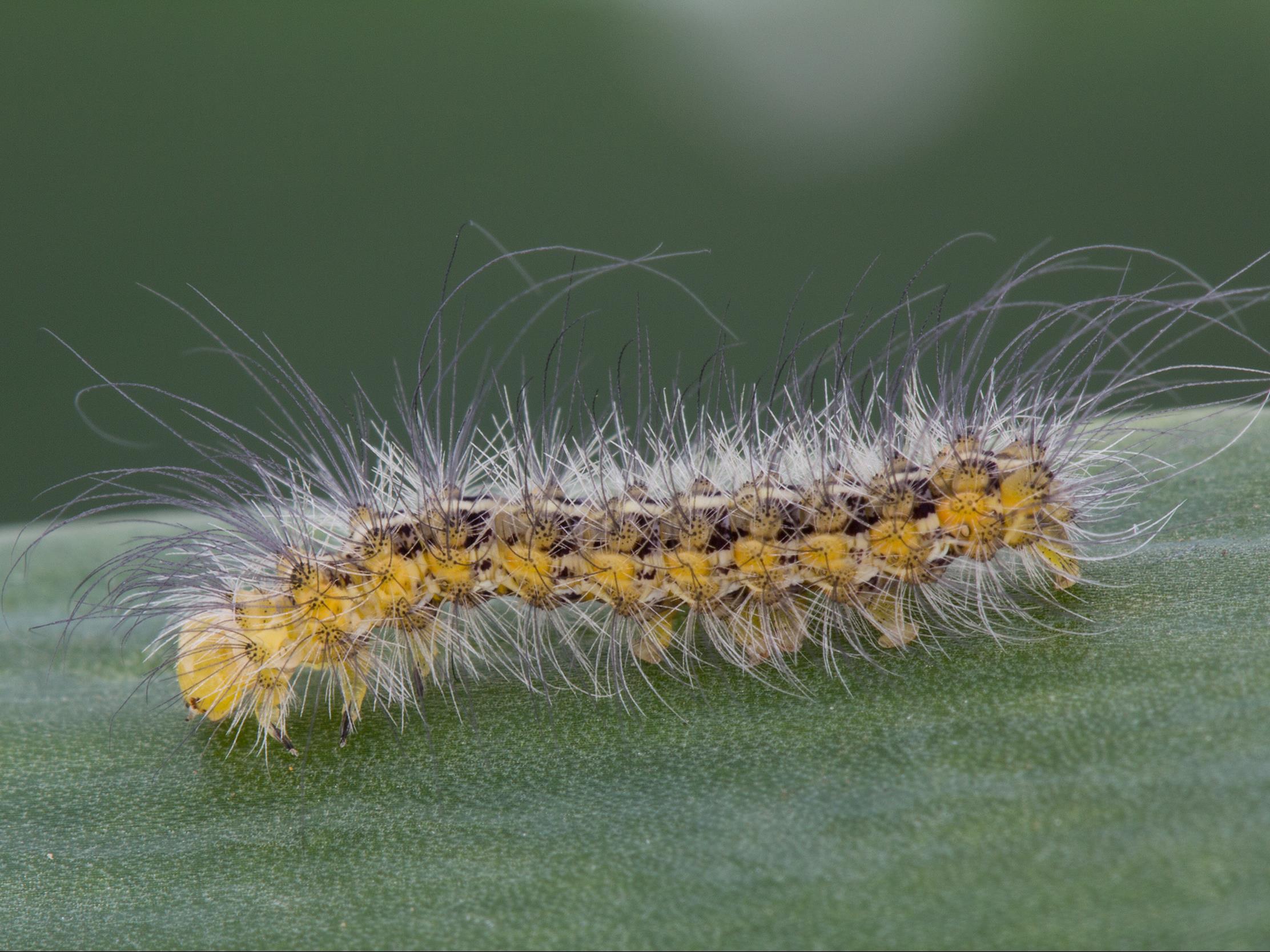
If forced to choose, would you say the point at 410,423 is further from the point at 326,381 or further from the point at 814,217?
the point at 814,217

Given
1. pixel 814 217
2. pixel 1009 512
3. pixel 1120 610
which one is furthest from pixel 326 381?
pixel 1120 610

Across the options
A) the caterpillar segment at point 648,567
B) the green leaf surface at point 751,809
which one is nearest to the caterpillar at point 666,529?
the caterpillar segment at point 648,567

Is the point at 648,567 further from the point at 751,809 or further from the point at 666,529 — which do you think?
the point at 751,809

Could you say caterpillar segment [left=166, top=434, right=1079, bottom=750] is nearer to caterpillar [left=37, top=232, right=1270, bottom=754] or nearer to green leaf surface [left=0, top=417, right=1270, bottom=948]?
caterpillar [left=37, top=232, right=1270, bottom=754]

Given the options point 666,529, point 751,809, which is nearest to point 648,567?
point 666,529

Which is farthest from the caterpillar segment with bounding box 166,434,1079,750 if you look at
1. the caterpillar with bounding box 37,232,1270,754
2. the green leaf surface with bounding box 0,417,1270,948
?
the green leaf surface with bounding box 0,417,1270,948

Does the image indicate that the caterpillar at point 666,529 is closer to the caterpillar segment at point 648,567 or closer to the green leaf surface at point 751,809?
the caterpillar segment at point 648,567
